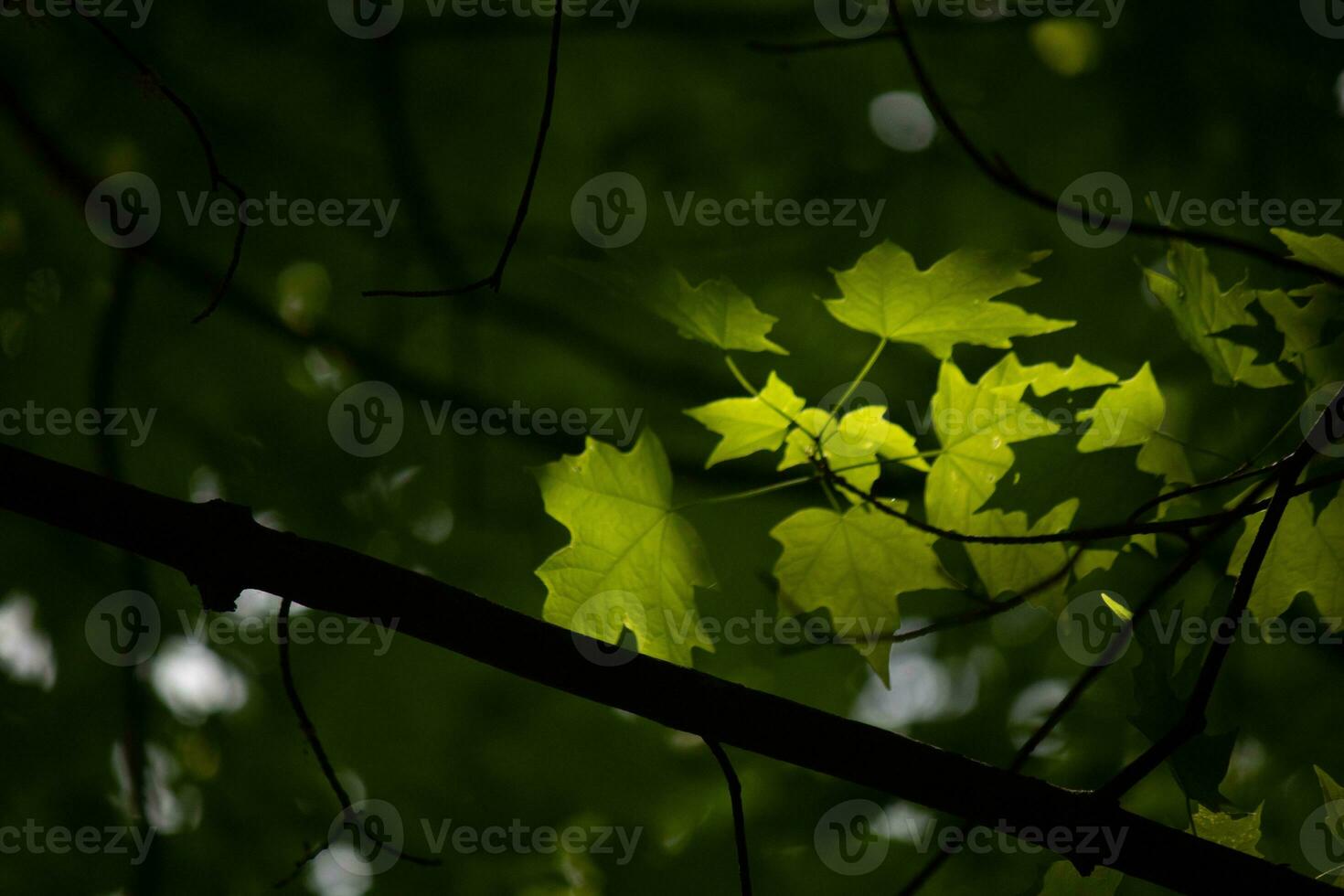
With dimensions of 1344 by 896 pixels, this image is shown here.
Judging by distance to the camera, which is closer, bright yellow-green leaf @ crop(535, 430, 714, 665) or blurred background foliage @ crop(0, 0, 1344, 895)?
bright yellow-green leaf @ crop(535, 430, 714, 665)

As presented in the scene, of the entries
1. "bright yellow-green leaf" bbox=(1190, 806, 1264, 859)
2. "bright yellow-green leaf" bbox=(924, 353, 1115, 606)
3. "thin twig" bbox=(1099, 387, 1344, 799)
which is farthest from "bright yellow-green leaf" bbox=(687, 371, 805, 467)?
"bright yellow-green leaf" bbox=(1190, 806, 1264, 859)

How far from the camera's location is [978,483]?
84 cm

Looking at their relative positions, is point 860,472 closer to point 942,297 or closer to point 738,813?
point 942,297

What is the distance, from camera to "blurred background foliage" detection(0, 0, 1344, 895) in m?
1.25

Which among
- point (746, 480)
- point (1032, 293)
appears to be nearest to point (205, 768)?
point (746, 480)

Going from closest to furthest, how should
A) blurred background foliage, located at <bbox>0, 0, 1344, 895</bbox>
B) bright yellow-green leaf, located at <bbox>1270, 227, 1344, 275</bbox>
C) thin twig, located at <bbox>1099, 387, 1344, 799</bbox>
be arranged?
thin twig, located at <bbox>1099, 387, 1344, 799</bbox> < bright yellow-green leaf, located at <bbox>1270, 227, 1344, 275</bbox> < blurred background foliage, located at <bbox>0, 0, 1344, 895</bbox>

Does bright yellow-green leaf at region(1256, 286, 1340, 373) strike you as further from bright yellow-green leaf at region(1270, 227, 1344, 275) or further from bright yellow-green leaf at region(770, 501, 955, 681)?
bright yellow-green leaf at region(770, 501, 955, 681)

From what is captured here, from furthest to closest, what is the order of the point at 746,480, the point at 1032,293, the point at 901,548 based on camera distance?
the point at 746,480, the point at 1032,293, the point at 901,548

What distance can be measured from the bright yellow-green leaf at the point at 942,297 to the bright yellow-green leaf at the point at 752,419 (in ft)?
0.32

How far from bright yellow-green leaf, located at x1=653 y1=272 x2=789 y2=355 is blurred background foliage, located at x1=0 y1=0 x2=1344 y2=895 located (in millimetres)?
439

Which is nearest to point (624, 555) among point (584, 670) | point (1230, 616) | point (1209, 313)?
point (584, 670)

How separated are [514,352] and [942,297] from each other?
723 mm

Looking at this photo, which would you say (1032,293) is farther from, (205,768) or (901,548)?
(205,768)

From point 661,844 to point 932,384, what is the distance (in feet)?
2.64
